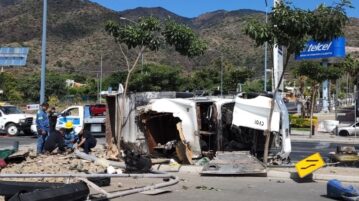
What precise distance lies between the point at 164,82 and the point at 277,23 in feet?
215

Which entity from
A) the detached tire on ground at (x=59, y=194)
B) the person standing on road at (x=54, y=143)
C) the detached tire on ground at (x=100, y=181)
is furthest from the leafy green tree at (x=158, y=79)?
the detached tire on ground at (x=59, y=194)

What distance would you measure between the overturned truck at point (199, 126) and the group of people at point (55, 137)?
0.96 m

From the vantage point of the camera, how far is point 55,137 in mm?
Answer: 17938

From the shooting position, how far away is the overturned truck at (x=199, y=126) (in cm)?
1620

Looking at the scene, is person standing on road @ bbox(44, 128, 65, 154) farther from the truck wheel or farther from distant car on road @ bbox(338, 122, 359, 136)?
distant car on road @ bbox(338, 122, 359, 136)

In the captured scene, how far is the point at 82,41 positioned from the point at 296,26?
97.0 meters

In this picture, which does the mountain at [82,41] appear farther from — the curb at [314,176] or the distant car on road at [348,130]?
the curb at [314,176]

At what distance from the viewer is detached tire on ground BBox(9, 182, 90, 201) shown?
8484 mm

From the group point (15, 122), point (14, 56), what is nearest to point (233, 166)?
point (15, 122)

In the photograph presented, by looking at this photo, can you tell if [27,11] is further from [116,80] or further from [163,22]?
[163,22]

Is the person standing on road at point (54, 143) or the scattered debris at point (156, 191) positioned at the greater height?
the person standing on road at point (54, 143)

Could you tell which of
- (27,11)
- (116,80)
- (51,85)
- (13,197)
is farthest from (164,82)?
(13,197)

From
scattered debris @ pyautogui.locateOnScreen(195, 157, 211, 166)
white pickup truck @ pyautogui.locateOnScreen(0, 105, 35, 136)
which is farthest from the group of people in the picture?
white pickup truck @ pyautogui.locateOnScreen(0, 105, 35, 136)

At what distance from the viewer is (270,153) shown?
55.8ft
